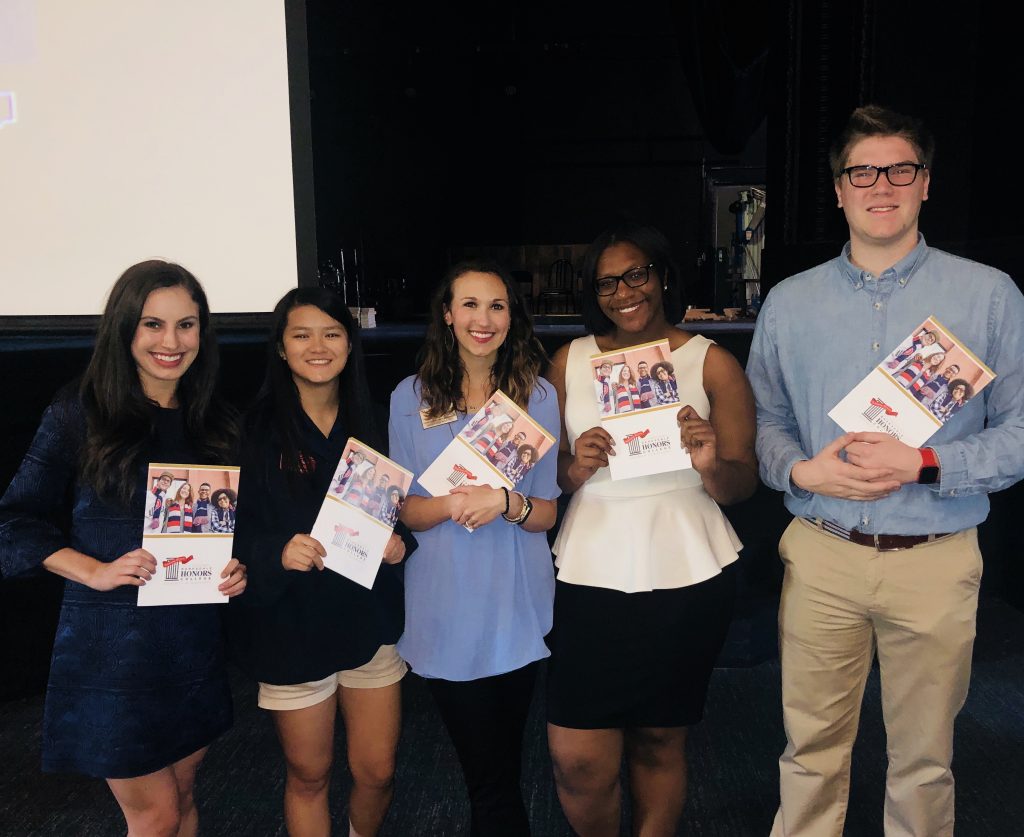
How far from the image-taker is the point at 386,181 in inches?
422

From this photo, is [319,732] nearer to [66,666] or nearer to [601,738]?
[66,666]

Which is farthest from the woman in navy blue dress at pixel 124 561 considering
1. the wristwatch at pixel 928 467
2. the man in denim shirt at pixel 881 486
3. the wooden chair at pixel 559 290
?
the wooden chair at pixel 559 290

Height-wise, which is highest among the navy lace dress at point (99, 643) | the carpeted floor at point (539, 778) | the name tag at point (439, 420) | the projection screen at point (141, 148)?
the projection screen at point (141, 148)

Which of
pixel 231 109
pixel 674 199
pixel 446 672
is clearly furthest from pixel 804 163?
pixel 674 199

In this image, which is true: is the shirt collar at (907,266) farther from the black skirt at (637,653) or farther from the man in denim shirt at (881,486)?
the black skirt at (637,653)

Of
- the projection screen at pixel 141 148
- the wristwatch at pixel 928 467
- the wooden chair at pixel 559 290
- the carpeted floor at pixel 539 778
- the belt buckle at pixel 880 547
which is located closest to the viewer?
the wristwatch at pixel 928 467

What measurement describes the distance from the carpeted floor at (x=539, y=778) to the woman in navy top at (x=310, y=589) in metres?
0.66

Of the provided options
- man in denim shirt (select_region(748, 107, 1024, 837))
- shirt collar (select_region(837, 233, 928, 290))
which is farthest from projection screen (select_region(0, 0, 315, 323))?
shirt collar (select_region(837, 233, 928, 290))

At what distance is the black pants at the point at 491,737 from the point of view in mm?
1712

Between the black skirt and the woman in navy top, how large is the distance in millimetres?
397

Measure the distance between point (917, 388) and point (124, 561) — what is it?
1603 mm

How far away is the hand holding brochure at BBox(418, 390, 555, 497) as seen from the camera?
1.66m

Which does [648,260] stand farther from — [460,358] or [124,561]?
[124,561]

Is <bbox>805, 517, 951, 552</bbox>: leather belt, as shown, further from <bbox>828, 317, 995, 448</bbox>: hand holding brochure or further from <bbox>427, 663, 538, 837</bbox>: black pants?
<bbox>427, 663, 538, 837</bbox>: black pants
